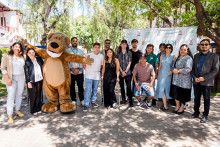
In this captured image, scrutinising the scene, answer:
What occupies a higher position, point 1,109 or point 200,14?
point 200,14

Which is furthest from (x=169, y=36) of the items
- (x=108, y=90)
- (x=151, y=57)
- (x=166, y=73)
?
(x=108, y=90)

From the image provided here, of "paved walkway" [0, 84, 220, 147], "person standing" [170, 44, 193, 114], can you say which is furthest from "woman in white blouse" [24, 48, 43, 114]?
"person standing" [170, 44, 193, 114]

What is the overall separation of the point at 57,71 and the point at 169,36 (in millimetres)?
3999

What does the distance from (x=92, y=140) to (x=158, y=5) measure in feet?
22.6

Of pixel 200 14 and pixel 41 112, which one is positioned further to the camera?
pixel 200 14

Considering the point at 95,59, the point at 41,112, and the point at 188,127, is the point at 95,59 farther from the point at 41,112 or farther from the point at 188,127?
the point at 188,127

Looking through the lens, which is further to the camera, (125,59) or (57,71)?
(125,59)

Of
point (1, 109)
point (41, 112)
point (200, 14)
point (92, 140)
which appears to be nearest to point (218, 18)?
point (200, 14)

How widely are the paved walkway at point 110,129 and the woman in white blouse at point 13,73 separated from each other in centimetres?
54

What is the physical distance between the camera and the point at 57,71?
4.26 metres

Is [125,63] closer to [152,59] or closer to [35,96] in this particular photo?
[152,59]

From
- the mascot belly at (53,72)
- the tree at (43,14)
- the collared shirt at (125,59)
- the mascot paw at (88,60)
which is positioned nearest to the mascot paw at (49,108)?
the mascot belly at (53,72)

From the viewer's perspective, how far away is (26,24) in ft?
36.2

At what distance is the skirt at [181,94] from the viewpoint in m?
4.20
